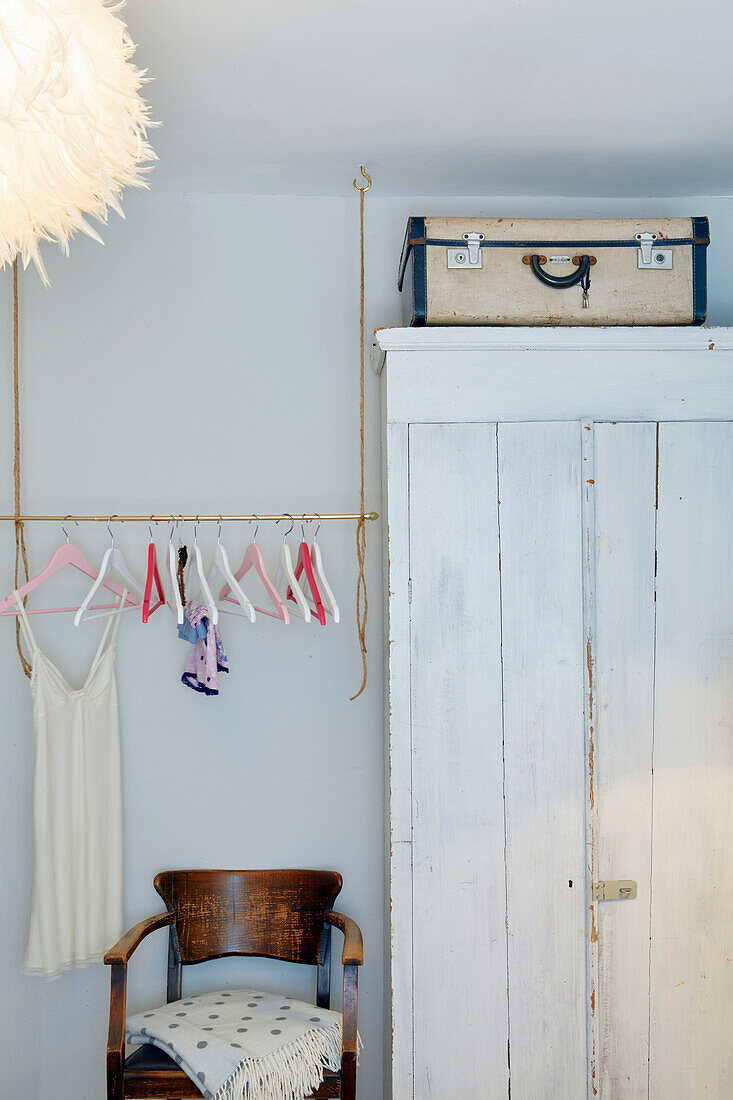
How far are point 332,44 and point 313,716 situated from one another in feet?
5.88

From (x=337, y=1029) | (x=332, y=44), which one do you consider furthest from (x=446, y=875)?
(x=332, y=44)

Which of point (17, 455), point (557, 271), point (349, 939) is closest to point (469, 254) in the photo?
point (557, 271)

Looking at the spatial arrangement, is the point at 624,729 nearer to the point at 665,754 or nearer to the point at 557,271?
the point at 665,754

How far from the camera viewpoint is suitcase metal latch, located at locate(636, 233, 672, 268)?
228cm

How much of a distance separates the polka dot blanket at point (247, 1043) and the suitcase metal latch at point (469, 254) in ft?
6.54

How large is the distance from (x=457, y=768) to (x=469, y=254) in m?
1.34

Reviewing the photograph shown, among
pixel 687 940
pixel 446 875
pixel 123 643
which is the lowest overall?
pixel 687 940

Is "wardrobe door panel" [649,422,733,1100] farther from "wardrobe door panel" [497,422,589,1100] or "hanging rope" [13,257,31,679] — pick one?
"hanging rope" [13,257,31,679]

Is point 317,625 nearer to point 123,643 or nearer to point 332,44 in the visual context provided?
point 123,643

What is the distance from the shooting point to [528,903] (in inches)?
87.1

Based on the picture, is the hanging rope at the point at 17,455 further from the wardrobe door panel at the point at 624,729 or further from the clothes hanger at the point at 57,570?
the wardrobe door panel at the point at 624,729

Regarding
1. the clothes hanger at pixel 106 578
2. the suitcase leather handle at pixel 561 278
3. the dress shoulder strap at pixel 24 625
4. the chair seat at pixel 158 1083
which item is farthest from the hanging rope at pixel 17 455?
the suitcase leather handle at pixel 561 278

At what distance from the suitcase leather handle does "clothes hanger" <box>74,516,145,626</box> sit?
1344mm

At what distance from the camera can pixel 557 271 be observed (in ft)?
7.53
